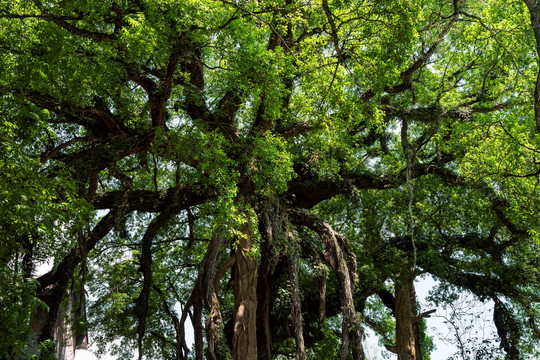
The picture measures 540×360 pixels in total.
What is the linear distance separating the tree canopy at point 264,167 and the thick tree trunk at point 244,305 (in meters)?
0.04

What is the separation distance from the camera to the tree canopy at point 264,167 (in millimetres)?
8406

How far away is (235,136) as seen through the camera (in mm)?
10562

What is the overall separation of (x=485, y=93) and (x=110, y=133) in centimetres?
803

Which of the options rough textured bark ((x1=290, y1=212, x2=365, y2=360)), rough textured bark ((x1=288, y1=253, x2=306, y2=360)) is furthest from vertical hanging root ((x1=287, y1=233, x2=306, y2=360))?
rough textured bark ((x1=290, y1=212, x2=365, y2=360))

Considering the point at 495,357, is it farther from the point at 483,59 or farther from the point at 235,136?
the point at 235,136

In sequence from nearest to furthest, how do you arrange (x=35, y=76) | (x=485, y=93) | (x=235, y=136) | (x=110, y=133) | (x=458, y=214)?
1. (x=35, y=76)
2. (x=235, y=136)
3. (x=110, y=133)
4. (x=485, y=93)
5. (x=458, y=214)

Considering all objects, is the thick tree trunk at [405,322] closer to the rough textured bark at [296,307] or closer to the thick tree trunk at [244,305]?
the rough textured bark at [296,307]

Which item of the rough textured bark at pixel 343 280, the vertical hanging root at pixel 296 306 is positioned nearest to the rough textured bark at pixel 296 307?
the vertical hanging root at pixel 296 306

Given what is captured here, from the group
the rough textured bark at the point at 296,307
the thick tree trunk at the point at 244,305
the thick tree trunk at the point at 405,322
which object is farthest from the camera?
the thick tree trunk at the point at 405,322

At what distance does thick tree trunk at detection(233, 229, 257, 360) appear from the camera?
393 inches

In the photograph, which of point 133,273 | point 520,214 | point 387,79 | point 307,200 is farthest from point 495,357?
point 133,273

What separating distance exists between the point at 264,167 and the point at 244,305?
2.69 m

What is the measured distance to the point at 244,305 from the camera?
10.3 metres

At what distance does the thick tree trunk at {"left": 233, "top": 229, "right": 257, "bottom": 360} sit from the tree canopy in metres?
0.04
